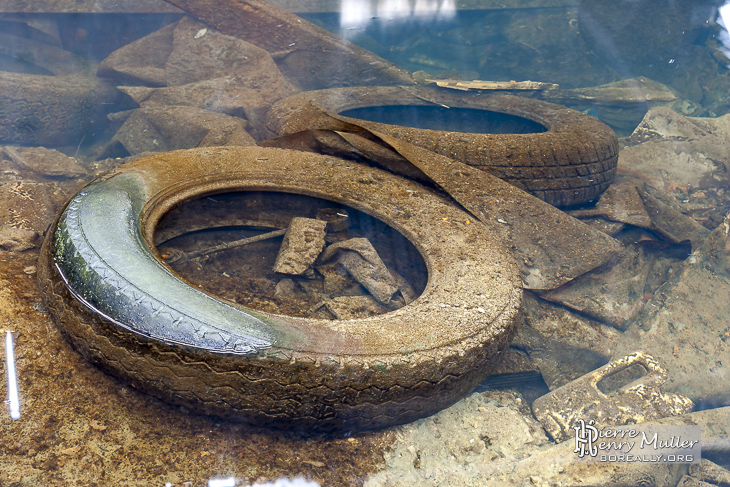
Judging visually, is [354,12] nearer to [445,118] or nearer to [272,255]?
[445,118]

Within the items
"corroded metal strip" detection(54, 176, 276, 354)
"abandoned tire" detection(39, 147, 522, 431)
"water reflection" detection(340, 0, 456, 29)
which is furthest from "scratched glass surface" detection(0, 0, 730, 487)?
"water reflection" detection(340, 0, 456, 29)

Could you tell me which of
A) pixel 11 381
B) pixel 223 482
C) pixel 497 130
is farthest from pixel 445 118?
pixel 11 381

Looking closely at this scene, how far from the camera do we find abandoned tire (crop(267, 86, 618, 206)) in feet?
10.6

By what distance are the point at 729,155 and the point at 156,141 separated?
6.55m

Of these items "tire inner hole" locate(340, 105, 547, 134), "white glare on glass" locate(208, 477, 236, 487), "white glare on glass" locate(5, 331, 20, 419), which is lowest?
"white glare on glass" locate(208, 477, 236, 487)

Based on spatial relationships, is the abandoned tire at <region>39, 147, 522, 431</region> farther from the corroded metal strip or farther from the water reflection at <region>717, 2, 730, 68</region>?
the water reflection at <region>717, 2, 730, 68</region>

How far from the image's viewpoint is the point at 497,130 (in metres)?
4.58

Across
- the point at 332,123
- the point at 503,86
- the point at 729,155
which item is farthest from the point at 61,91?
the point at 729,155

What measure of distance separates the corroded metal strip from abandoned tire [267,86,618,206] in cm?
182

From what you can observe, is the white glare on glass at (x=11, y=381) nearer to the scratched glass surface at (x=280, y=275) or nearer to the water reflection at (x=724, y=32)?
the scratched glass surface at (x=280, y=275)

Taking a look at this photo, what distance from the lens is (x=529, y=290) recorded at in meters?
2.88

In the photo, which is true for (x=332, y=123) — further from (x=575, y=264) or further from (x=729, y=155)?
(x=729, y=155)

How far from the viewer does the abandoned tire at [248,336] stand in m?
1.57

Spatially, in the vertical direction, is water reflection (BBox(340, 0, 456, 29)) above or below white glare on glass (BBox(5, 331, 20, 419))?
above
